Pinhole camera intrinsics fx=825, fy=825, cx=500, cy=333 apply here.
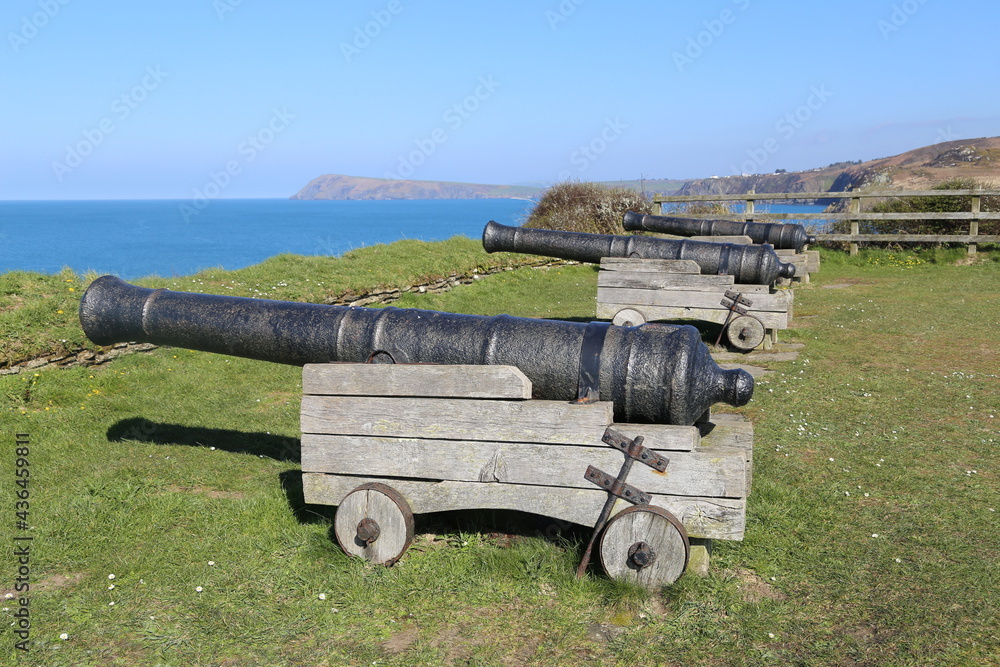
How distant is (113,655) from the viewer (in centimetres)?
342

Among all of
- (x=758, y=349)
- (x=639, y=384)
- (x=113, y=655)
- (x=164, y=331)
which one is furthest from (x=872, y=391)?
(x=113, y=655)

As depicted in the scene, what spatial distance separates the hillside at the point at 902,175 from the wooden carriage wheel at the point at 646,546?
19.7 metres

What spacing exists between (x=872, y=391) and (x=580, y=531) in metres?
4.53

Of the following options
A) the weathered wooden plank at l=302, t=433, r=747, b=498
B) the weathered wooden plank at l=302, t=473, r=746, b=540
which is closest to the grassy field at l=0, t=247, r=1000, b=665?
the weathered wooden plank at l=302, t=473, r=746, b=540

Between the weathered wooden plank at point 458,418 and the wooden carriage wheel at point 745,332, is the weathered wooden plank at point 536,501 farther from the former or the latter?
the wooden carriage wheel at point 745,332

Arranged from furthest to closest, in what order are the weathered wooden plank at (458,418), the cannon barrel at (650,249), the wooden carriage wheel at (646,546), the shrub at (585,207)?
the shrub at (585,207) → the cannon barrel at (650,249) → the weathered wooden plank at (458,418) → the wooden carriage wheel at (646,546)

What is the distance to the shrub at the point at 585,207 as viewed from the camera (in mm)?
21547

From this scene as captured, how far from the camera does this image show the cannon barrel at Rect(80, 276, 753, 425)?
3850 millimetres

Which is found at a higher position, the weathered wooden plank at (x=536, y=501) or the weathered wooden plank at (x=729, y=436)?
the weathered wooden plank at (x=729, y=436)

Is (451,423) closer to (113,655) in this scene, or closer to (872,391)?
(113,655)

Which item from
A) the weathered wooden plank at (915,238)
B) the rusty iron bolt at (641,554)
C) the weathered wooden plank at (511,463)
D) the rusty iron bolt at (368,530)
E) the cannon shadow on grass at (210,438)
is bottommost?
the cannon shadow on grass at (210,438)

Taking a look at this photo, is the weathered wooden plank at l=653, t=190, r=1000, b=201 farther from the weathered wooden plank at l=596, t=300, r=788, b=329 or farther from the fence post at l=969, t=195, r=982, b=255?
the weathered wooden plank at l=596, t=300, r=788, b=329

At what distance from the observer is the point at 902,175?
4316 centimetres

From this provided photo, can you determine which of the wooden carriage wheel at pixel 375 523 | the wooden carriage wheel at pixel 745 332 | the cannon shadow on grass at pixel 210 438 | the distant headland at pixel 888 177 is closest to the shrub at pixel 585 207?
the distant headland at pixel 888 177
